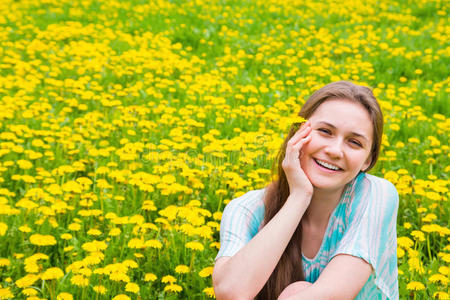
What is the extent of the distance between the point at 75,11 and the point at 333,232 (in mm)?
8113

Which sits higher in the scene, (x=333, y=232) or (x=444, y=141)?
(x=333, y=232)

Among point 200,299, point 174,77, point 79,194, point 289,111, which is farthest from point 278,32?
point 200,299

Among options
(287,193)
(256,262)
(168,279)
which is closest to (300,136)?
(287,193)

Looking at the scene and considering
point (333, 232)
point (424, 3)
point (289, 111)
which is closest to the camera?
point (333, 232)

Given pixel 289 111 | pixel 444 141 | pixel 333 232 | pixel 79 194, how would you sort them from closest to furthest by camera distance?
pixel 333 232, pixel 79 194, pixel 444 141, pixel 289 111

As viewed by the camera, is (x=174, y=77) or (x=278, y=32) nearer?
(x=174, y=77)

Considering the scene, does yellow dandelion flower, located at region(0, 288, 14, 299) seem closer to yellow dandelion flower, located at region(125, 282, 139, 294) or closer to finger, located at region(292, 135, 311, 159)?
yellow dandelion flower, located at region(125, 282, 139, 294)

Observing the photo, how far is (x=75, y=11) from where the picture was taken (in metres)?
8.64

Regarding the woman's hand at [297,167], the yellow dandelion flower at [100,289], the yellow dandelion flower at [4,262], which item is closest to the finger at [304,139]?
the woman's hand at [297,167]

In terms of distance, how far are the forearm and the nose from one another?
0.92ft

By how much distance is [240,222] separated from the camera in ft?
6.41

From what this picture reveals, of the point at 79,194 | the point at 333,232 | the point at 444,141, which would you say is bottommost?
the point at 79,194

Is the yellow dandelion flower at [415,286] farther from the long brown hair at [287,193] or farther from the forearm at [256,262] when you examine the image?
the forearm at [256,262]

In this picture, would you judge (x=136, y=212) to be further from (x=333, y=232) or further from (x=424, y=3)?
(x=424, y=3)
